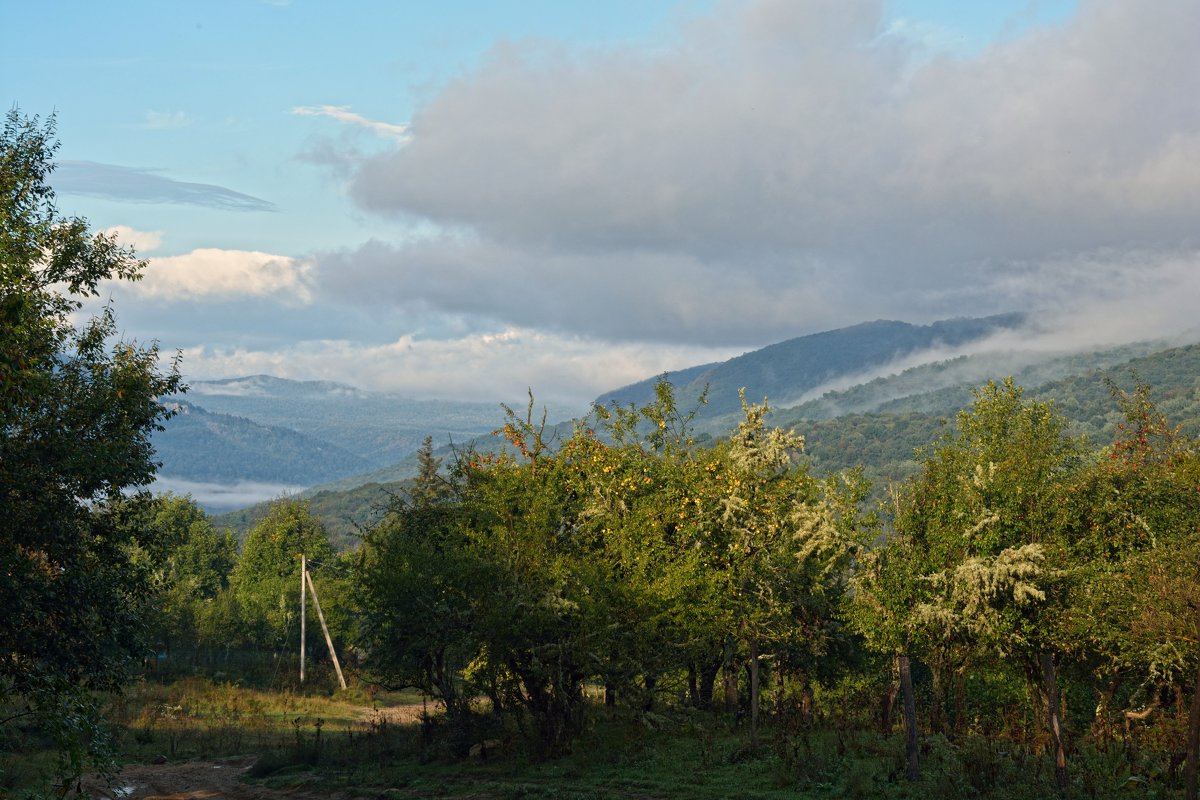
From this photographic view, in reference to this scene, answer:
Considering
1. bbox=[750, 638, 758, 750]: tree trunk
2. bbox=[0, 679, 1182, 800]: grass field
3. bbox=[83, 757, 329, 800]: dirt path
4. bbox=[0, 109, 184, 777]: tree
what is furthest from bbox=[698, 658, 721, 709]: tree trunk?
bbox=[0, 109, 184, 777]: tree

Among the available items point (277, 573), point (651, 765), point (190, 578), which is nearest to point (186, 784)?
point (651, 765)

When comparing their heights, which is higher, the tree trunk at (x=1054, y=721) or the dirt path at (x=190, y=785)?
the tree trunk at (x=1054, y=721)

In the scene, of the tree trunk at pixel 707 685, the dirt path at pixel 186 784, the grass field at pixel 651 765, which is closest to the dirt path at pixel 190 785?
the dirt path at pixel 186 784

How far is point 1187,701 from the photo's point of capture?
31359mm

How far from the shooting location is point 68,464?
21953 mm

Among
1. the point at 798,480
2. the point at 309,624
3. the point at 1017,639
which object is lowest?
the point at 309,624

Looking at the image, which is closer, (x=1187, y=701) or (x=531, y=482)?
(x=1187, y=701)

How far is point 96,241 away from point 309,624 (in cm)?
7000

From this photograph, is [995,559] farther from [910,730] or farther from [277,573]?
[277,573]

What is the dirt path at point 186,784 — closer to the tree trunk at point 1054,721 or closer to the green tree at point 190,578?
the green tree at point 190,578

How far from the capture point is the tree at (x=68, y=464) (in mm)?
21562

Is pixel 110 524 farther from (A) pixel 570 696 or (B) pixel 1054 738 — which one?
(B) pixel 1054 738

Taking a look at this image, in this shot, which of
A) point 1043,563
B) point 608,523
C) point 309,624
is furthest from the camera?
point 309,624

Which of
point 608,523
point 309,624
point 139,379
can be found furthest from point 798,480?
point 309,624
